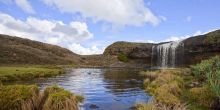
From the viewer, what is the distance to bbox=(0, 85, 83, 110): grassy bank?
16.7 metres

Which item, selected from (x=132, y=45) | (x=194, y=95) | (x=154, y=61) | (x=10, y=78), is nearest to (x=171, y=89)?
(x=194, y=95)

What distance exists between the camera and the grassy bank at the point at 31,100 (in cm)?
1669

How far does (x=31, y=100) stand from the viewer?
17.7m

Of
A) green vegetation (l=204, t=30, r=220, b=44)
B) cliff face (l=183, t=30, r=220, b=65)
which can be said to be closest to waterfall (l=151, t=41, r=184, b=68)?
cliff face (l=183, t=30, r=220, b=65)

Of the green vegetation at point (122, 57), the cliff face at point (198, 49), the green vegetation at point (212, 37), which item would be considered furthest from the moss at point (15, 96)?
the green vegetation at point (122, 57)

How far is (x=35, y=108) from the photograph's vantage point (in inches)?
691

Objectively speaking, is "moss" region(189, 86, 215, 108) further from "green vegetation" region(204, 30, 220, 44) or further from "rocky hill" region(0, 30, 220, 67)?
"green vegetation" region(204, 30, 220, 44)

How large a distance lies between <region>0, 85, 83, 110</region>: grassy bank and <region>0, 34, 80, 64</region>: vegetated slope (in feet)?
302

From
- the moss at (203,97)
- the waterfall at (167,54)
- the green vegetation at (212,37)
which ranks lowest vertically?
the moss at (203,97)

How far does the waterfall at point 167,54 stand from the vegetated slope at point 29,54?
124 feet

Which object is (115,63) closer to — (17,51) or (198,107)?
(17,51)

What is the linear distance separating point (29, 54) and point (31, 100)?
113233mm

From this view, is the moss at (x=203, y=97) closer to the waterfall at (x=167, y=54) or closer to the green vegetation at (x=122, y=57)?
the waterfall at (x=167, y=54)

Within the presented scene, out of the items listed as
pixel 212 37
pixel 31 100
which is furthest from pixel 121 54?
pixel 31 100
